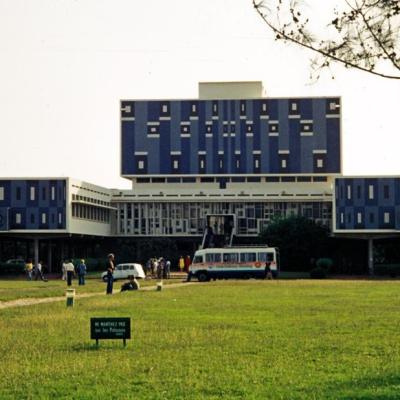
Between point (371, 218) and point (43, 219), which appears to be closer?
point (43, 219)

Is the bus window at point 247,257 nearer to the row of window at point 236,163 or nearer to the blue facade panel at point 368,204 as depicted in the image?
the blue facade panel at point 368,204

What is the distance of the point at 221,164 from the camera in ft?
374

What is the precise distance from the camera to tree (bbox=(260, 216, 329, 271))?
3568 inches

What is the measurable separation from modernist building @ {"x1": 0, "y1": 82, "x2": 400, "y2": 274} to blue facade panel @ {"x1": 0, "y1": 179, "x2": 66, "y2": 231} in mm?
10473

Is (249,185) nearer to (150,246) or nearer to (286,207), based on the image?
(286,207)

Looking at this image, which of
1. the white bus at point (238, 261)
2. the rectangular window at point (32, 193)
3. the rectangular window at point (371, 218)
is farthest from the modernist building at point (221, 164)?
the white bus at point (238, 261)

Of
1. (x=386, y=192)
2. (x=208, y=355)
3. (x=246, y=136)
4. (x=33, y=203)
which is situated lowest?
(x=208, y=355)

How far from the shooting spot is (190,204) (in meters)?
109

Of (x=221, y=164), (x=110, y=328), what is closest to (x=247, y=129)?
(x=221, y=164)

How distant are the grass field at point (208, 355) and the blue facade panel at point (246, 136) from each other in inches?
3329

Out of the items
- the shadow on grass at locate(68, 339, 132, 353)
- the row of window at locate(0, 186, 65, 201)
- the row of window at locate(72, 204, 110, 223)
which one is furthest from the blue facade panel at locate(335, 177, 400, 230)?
the shadow on grass at locate(68, 339, 132, 353)

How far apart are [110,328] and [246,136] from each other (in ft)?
317

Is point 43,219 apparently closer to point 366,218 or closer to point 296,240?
point 296,240

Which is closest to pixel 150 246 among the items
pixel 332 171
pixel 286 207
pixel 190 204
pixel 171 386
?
pixel 190 204
